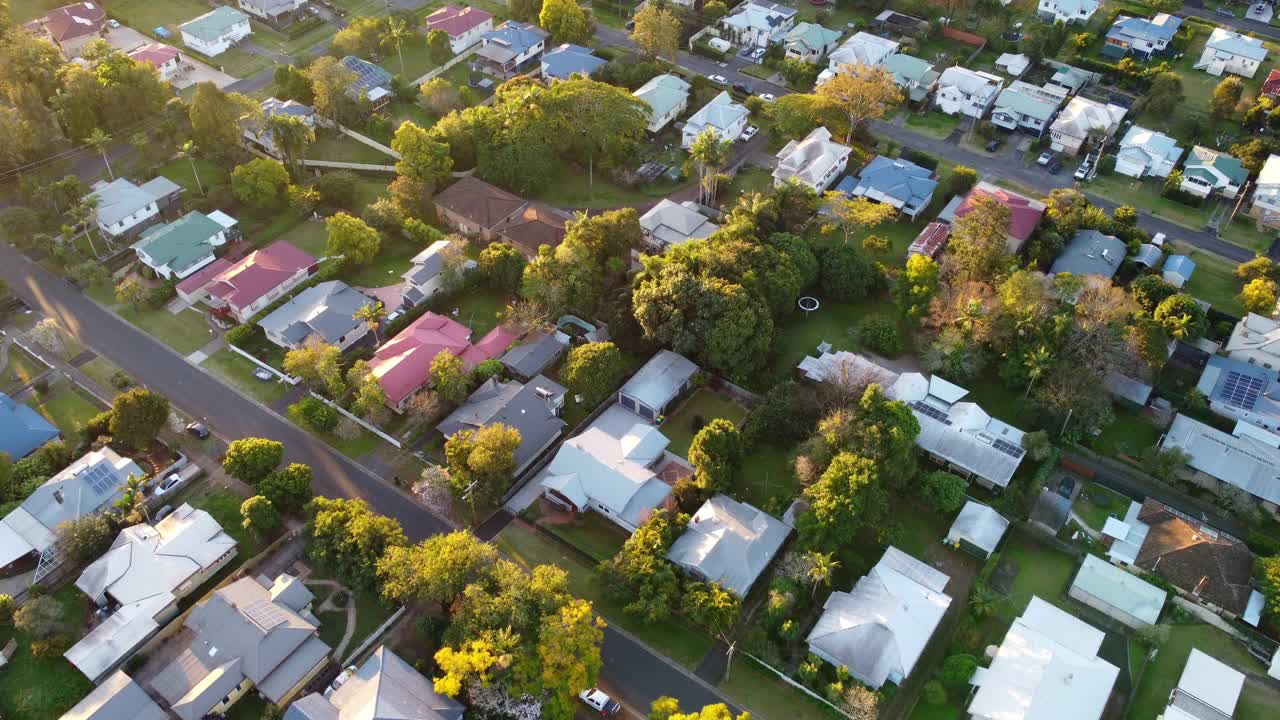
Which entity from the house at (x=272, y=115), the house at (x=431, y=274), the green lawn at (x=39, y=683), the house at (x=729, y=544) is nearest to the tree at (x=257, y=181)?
the house at (x=272, y=115)

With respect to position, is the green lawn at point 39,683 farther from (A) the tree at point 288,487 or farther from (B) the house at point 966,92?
(B) the house at point 966,92

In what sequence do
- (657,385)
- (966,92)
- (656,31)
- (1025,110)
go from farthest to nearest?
1. (656,31)
2. (966,92)
3. (1025,110)
4. (657,385)

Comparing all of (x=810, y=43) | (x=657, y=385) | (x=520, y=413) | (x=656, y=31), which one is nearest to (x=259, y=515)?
(x=520, y=413)

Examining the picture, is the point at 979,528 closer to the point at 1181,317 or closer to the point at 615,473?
the point at 615,473

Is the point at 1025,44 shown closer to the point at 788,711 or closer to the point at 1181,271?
the point at 1181,271

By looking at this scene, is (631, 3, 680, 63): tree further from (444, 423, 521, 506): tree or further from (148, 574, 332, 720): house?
(148, 574, 332, 720): house
